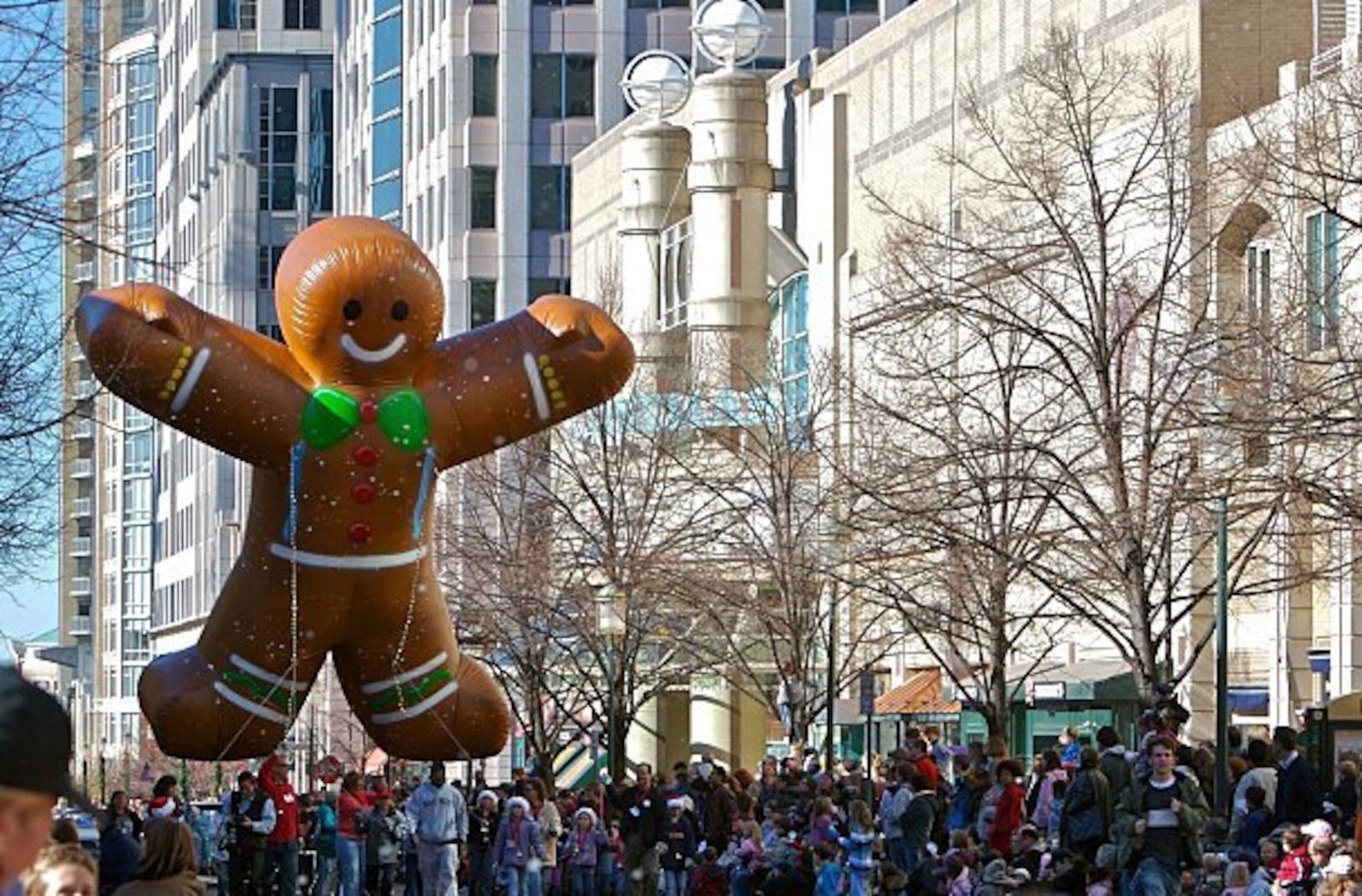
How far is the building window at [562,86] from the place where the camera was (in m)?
84.7

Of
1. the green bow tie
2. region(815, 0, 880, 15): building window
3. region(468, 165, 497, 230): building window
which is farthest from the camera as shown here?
region(815, 0, 880, 15): building window

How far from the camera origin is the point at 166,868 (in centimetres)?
932

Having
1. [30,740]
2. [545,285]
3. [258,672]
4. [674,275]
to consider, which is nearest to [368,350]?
[258,672]

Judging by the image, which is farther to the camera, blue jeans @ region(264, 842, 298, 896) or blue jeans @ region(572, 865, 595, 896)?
blue jeans @ region(572, 865, 595, 896)

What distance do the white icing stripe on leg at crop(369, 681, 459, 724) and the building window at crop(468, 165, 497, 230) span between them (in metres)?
62.1

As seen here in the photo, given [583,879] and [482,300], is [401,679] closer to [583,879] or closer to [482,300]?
[583,879]

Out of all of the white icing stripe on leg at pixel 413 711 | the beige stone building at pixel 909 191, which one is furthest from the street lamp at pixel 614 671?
the white icing stripe on leg at pixel 413 711

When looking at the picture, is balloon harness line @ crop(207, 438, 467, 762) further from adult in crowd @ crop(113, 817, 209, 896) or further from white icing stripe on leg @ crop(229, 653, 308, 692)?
adult in crowd @ crop(113, 817, 209, 896)

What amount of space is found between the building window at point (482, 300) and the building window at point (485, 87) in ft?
15.2

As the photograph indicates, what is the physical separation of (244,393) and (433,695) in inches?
116

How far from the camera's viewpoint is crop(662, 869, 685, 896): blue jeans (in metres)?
31.2

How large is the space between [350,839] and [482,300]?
178 feet

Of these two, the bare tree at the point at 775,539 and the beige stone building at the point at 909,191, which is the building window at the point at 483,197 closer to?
the beige stone building at the point at 909,191

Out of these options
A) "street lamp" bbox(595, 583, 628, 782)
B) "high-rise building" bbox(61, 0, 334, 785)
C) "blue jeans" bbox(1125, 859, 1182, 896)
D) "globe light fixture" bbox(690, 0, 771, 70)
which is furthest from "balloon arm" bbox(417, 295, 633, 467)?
"high-rise building" bbox(61, 0, 334, 785)
